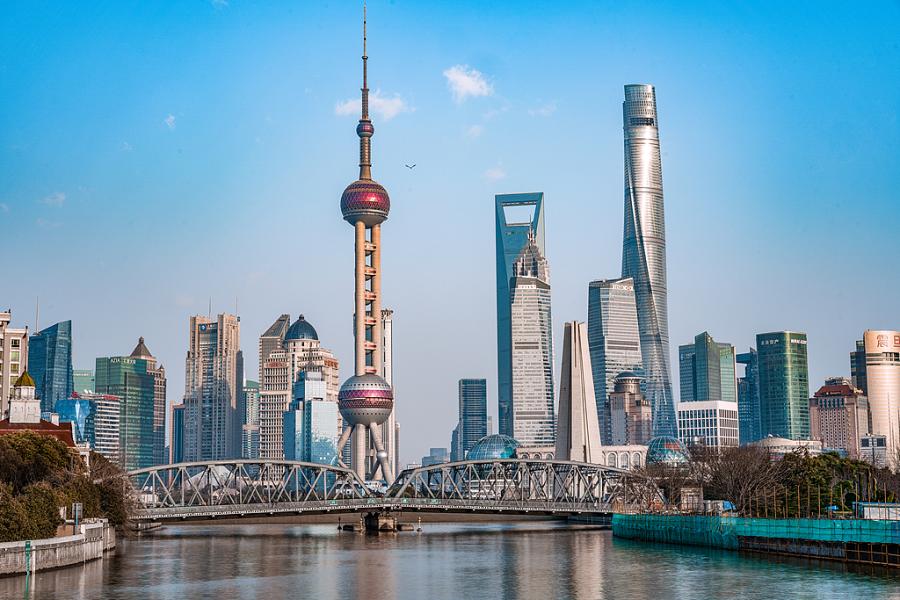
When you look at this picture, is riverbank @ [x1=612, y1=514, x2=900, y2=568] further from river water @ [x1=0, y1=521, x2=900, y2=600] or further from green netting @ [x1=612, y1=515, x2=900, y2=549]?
river water @ [x1=0, y1=521, x2=900, y2=600]

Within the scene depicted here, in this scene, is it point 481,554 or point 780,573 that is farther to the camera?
point 481,554

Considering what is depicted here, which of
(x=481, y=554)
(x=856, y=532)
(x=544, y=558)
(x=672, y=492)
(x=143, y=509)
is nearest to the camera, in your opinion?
(x=856, y=532)

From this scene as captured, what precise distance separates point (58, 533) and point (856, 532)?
219 ft

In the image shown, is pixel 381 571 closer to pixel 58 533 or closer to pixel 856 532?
pixel 58 533

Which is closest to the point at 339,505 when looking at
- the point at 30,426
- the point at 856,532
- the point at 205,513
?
the point at 205,513

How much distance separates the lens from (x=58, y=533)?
111 m

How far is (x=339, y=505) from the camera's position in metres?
194

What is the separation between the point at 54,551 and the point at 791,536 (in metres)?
65.1

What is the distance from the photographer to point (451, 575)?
11150cm

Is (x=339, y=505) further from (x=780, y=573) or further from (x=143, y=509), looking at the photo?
(x=780, y=573)

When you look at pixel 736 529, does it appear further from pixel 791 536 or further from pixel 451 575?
pixel 451 575

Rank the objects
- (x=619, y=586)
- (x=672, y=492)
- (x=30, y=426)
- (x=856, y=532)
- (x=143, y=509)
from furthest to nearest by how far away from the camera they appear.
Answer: (x=672, y=492), (x=143, y=509), (x=30, y=426), (x=856, y=532), (x=619, y=586)

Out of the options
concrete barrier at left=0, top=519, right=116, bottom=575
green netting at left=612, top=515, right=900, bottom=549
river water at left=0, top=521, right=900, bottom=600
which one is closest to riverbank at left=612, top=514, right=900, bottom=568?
green netting at left=612, top=515, right=900, bottom=549

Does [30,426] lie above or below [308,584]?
above
